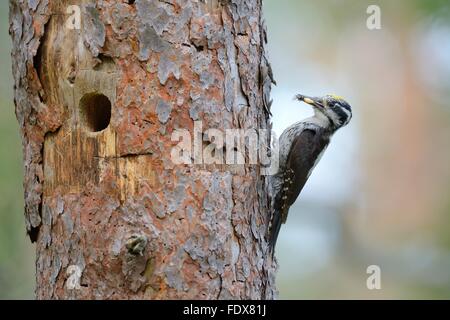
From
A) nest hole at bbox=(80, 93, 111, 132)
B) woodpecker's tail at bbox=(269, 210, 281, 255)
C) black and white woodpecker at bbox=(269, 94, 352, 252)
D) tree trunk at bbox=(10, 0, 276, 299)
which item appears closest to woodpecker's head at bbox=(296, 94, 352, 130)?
black and white woodpecker at bbox=(269, 94, 352, 252)

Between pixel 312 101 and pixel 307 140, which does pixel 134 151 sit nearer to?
pixel 307 140

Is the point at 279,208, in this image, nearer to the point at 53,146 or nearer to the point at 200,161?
the point at 200,161

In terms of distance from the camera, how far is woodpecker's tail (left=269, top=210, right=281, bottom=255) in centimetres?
427

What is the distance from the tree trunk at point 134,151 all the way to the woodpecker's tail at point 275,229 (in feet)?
1.17

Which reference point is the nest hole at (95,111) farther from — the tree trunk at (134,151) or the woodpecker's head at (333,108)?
the woodpecker's head at (333,108)

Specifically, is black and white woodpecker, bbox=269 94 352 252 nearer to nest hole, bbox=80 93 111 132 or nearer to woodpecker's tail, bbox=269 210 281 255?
woodpecker's tail, bbox=269 210 281 255

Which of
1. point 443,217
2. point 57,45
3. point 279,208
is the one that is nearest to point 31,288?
point 279,208

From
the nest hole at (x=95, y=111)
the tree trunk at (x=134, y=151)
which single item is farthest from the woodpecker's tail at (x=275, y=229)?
the nest hole at (x=95, y=111)

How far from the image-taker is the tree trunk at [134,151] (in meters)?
3.56

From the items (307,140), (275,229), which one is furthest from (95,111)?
(307,140)

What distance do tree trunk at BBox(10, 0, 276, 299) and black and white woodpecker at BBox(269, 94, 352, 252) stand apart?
4.50 feet

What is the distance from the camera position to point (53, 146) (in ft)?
12.4

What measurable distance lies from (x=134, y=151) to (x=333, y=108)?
2.44 meters

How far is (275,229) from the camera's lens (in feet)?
14.6
